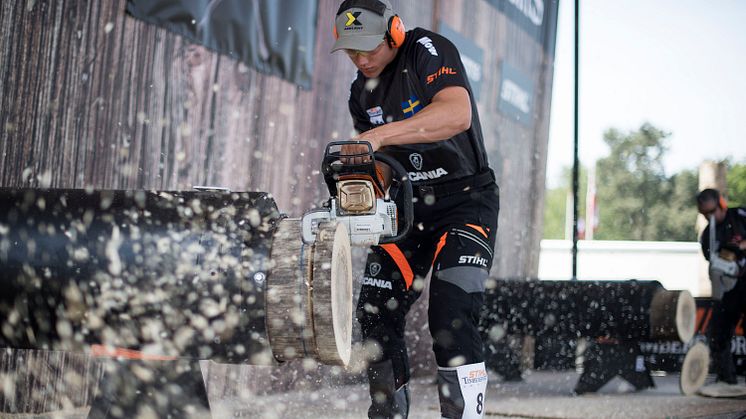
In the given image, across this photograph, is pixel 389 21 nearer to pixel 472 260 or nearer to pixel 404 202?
pixel 404 202

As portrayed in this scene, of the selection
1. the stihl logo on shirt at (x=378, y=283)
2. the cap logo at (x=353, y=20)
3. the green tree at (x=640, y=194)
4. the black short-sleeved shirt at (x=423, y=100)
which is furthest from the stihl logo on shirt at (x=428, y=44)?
the green tree at (x=640, y=194)

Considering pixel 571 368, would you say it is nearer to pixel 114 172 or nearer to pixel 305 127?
pixel 305 127

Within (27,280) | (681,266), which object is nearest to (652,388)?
(27,280)

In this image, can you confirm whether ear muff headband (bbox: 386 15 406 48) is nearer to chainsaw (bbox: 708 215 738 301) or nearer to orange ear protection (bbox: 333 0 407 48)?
orange ear protection (bbox: 333 0 407 48)

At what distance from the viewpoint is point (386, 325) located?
317 centimetres

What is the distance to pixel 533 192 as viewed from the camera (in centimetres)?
924

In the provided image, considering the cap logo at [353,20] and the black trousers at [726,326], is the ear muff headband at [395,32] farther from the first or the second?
the black trousers at [726,326]

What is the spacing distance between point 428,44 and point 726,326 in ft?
16.8

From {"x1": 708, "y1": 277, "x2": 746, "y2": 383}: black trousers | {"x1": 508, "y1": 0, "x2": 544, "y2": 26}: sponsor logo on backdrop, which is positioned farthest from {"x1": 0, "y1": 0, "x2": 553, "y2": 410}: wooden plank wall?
{"x1": 708, "y1": 277, "x2": 746, "y2": 383}: black trousers

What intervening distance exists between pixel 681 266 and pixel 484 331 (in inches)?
498

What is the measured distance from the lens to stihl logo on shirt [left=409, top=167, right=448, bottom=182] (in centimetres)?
328

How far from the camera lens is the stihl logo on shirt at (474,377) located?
2.87 meters

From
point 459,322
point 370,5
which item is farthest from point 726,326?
point 370,5

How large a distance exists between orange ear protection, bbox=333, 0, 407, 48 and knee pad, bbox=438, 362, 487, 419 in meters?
1.22
